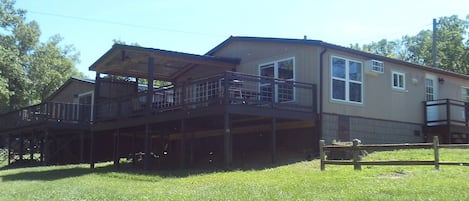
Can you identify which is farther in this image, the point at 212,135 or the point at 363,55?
the point at 212,135

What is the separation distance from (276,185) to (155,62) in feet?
36.3

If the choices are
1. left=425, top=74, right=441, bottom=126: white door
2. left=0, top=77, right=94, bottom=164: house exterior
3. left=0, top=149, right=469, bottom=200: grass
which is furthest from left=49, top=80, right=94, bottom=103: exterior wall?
left=425, top=74, right=441, bottom=126: white door

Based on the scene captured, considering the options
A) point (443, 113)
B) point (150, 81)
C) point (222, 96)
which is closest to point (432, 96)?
point (443, 113)

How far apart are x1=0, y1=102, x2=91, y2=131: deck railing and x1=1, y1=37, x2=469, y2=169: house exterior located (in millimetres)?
3956

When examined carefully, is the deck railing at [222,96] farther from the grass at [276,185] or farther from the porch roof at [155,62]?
the grass at [276,185]

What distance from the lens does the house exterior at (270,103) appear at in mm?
18016

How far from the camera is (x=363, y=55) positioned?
66.6 ft

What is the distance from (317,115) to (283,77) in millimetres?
2121

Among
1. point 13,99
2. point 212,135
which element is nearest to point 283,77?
point 212,135

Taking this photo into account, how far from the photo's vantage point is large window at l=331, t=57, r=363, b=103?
19.6m

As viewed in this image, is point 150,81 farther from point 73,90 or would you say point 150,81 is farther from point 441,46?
point 441,46

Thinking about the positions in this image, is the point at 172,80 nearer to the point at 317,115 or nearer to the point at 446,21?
the point at 317,115

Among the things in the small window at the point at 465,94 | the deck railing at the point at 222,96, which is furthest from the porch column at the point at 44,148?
the small window at the point at 465,94

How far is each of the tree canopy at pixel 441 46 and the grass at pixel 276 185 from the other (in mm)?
33527
